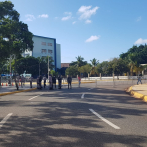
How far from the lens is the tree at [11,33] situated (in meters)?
20.9

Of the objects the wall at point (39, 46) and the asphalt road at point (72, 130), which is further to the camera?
the wall at point (39, 46)

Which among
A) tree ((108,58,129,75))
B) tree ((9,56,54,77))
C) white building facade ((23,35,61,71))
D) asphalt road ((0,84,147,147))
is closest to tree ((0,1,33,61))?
asphalt road ((0,84,147,147))

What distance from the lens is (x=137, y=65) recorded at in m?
54.1

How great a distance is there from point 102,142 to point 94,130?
95 centimetres

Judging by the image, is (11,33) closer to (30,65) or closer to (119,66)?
(119,66)

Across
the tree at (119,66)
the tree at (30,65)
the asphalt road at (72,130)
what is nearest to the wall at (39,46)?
the tree at (30,65)

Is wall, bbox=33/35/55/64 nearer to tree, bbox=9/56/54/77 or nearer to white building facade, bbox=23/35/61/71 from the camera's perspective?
white building facade, bbox=23/35/61/71

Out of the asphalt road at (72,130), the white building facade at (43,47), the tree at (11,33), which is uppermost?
the white building facade at (43,47)

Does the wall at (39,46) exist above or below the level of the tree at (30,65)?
above

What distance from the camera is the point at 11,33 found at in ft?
82.1

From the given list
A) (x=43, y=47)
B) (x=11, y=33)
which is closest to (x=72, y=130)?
(x=11, y=33)

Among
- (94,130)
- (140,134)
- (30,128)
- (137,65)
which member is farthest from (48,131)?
(137,65)

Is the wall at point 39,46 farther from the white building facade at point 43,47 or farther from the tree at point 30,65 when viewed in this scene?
the tree at point 30,65

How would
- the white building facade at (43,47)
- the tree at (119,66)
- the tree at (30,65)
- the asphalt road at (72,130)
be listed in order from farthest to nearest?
the white building facade at (43,47), the tree at (30,65), the tree at (119,66), the asphalt road at (72,130)
